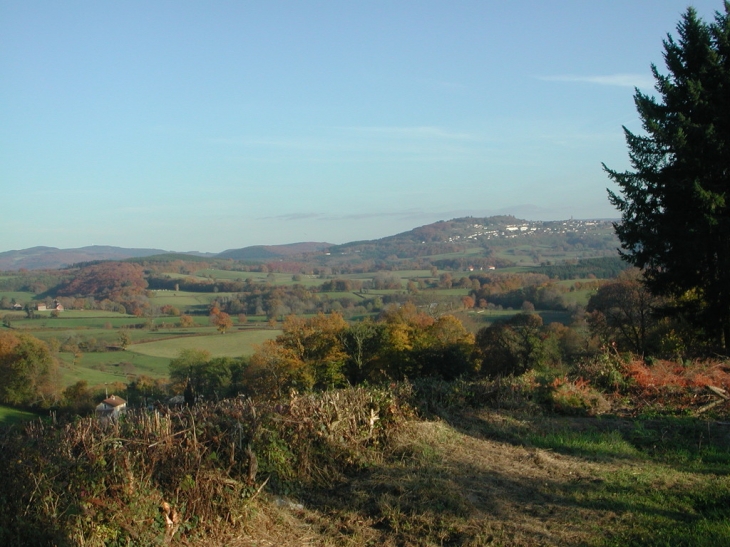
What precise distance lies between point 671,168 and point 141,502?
16.6 m

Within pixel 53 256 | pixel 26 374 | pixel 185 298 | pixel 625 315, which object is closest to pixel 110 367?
pixel 26 374

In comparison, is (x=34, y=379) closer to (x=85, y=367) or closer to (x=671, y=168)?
(x=85, y=367)

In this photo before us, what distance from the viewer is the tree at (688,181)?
1650 cm

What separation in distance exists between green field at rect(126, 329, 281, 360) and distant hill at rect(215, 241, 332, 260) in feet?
340

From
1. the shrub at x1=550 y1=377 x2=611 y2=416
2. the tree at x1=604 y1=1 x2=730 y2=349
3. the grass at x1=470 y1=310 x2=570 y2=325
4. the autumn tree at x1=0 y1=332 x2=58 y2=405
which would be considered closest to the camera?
the shrub at x1=550 y1=377 x2=611 y2=416

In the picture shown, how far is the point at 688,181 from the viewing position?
16.5 m

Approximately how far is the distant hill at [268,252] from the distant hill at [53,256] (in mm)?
26338

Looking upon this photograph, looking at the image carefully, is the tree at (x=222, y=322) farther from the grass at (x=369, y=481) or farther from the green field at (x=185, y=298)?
the grass at (x=369, y=481)

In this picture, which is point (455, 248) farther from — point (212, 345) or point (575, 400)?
point (575, 400)

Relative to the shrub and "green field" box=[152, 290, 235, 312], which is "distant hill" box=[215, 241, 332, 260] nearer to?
"green field" box=[152, 290, 235, 312]

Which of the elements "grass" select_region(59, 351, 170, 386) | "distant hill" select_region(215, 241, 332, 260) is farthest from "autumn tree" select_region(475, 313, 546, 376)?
"distant hill" select_region(215, 241, 332, 260)

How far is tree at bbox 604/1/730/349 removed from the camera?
54.1 ft

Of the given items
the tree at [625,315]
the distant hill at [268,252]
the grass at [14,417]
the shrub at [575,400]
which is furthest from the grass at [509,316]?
the distant hill at [268,252]

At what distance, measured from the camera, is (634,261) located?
18.2m
